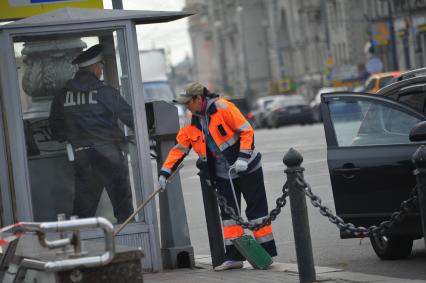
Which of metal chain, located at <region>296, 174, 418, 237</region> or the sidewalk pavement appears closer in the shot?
metal chain, located at <region>296, 174, 418, 237</region>

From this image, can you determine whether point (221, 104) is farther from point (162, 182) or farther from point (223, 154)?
point (162, 182)

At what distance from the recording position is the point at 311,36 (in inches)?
4040

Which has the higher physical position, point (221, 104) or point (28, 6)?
point (28, 6)

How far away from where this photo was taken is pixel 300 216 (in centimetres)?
945

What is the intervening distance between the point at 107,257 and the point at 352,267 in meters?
4.65

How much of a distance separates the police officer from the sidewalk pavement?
2.36ft

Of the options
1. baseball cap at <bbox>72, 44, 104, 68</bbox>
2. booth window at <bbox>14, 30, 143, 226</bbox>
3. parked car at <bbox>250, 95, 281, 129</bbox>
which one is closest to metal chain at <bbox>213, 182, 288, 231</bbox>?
booth window at <bbox>14, 30, 143, 226</bbox>

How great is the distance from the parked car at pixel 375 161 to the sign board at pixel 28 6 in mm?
2415

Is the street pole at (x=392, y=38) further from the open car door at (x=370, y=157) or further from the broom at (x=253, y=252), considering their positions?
the broom at (x=253, y=252)

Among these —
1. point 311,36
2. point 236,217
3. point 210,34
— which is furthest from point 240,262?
point 210,34

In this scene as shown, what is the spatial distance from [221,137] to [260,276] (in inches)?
52.0

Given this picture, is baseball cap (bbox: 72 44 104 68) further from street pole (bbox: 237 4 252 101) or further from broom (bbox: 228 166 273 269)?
street pole (bbox: 237 4 252 101)

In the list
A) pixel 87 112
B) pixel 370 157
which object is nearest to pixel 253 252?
pixel 370 157

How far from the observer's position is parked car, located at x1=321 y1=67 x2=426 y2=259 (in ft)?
34.4
